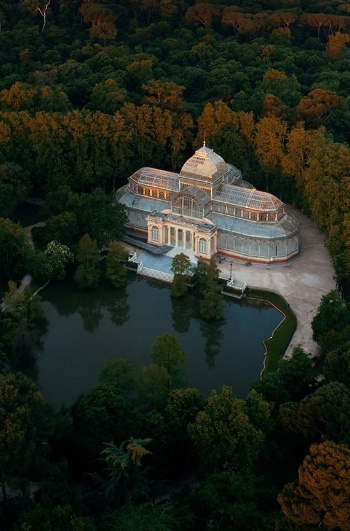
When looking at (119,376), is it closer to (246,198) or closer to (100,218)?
(100,218)

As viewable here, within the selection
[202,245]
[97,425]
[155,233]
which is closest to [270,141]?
[202,245]

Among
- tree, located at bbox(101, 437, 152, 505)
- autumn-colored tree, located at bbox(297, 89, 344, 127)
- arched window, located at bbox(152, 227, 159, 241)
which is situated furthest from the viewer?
autumn-colored tree, located at bbox(297, 89, 344, 127)

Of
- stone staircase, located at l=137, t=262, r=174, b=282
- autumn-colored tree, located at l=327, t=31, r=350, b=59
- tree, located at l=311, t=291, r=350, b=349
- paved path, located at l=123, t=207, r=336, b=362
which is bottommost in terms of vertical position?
stone staircase, located at l=137, t=262, r=174, b=282

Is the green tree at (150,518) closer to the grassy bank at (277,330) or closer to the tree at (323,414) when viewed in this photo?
the tree at (323,414)

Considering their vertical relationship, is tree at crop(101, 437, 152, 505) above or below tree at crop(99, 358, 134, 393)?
above

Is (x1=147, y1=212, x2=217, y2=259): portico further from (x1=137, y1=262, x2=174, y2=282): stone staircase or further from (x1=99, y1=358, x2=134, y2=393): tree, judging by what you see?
(x1=99, y1=358, x2=134, y2=393): tree

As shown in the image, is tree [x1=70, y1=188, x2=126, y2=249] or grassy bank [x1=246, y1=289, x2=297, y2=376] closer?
grassy bank [x1=246, y1=289, x2=297, y2=376]

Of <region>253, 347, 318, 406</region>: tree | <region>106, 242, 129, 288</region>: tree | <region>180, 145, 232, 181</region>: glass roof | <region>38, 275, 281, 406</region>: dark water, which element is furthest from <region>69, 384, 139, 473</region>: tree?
<region>180, 145, 232, 181</region>: glass roof
